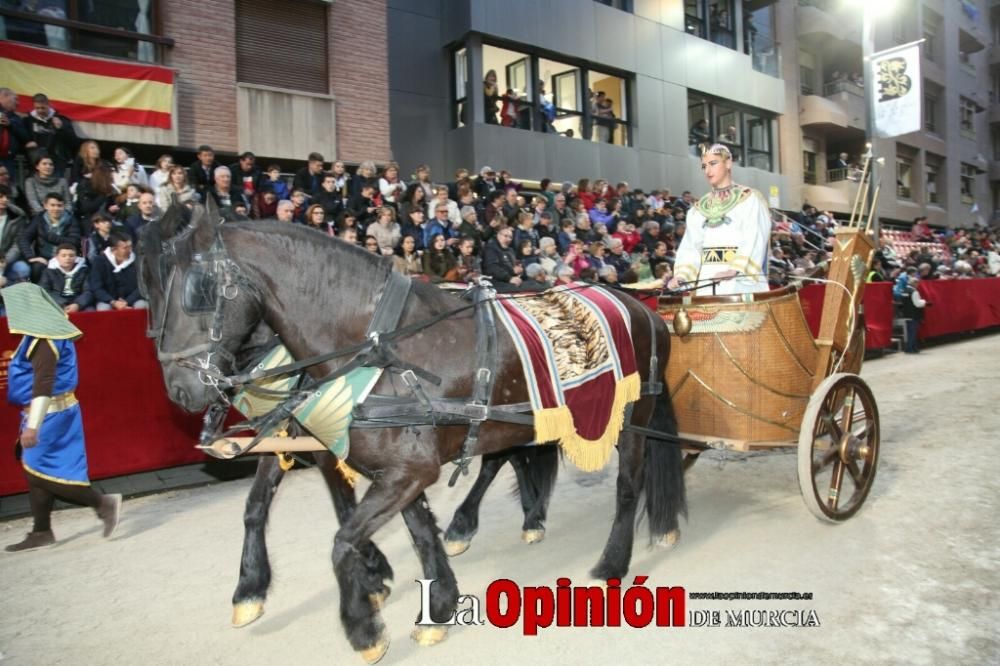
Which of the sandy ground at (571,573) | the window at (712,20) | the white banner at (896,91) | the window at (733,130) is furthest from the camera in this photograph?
the window at (733,130)

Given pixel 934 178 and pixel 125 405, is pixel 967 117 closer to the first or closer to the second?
pixel 934 178

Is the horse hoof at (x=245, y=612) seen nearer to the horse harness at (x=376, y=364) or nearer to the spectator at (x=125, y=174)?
the horse harness at (x=376, y=364)

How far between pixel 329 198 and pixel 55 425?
5.52m

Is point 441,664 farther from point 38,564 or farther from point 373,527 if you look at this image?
point 38,564

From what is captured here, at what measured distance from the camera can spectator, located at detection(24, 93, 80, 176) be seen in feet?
27.3

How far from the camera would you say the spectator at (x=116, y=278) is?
6914 millimetres

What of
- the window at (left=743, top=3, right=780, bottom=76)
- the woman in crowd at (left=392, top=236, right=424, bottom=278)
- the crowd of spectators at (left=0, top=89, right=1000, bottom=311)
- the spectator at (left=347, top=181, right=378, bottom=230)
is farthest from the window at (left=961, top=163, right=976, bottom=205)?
the woman in crowd at (left=392, top=236, right=424, bottom=278)

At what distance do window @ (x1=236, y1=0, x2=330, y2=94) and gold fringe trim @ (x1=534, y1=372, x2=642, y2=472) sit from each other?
11.0 metres

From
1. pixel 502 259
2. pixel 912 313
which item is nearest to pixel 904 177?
pixel 912 313

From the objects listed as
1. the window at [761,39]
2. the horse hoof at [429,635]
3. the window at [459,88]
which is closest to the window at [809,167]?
the window at [761,39]

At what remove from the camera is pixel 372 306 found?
3.11 meters

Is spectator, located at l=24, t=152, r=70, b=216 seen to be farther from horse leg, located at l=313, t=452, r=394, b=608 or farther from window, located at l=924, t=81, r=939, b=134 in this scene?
window, located at l=924, t=81, r=939, b=134

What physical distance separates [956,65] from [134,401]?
4461 centimetres

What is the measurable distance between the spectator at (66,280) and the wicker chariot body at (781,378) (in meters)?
5.75
